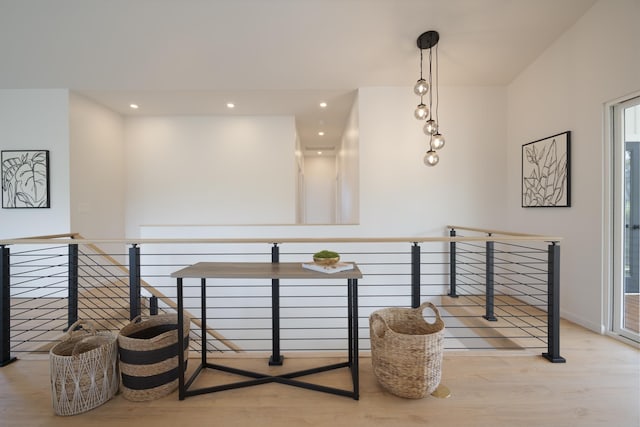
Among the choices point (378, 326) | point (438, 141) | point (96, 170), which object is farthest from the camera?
point (96, 170)

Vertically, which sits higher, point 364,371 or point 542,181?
point 542,181

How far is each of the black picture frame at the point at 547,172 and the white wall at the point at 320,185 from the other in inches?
219

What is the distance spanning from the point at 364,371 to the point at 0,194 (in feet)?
17.9

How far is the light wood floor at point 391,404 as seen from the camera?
154cm

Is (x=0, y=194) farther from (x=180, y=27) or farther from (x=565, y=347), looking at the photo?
(x=565, y=347)

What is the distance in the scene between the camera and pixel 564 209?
3119 mm

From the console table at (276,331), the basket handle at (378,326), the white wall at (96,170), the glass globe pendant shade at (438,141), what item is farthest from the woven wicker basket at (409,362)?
the white wall at (96,170)

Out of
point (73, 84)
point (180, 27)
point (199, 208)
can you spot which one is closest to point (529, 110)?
point (180, 27)

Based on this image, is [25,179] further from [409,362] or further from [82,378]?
[409,362]

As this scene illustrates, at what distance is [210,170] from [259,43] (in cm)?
262

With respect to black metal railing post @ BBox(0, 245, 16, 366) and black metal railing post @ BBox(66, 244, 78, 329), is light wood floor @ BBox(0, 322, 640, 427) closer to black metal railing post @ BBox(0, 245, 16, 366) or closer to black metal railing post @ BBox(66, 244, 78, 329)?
black metal railing post @ BBox(0, 245, 16, 366)

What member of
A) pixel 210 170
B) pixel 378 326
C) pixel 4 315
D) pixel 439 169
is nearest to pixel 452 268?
pixel 439 169

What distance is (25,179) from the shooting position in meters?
3.98

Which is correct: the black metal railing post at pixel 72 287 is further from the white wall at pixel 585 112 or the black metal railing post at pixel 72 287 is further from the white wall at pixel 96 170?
the white wall at pixel 585 112
